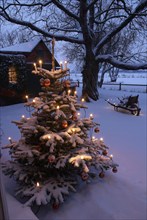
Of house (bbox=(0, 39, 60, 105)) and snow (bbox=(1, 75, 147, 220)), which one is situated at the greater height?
house (bbox=(0, 39, 60, 105))

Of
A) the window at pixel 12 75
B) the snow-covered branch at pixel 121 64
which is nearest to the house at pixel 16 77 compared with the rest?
the window at pixel 12 75

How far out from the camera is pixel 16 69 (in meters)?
15.9

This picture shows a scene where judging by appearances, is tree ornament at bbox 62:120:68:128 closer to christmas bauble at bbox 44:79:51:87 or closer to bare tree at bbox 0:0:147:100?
christmas bauble at bbox 44:79:51:87

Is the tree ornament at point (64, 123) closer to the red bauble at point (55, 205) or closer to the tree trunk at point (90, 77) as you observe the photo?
the red bauble at point (55, 205)

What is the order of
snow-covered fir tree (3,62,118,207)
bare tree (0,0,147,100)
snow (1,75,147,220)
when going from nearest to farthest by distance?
1. snow (1,75,147,220)
2. snow-covered fir tree (3,62,118,207)
3. bare tree (0,0,147,100)

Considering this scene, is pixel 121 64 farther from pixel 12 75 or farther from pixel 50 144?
pixel 50 144

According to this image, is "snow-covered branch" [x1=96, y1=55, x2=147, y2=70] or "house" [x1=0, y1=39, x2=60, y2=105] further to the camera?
"snow-covered branch" [x1=96, y1=55, x2=147, y2=70]

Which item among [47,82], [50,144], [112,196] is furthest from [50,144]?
[112,196]

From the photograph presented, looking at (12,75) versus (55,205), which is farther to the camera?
(12,75)

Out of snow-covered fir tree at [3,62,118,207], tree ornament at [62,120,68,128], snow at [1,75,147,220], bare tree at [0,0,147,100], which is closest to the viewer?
snow at [1,75,147,220]

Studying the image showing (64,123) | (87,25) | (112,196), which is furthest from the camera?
(87,25)

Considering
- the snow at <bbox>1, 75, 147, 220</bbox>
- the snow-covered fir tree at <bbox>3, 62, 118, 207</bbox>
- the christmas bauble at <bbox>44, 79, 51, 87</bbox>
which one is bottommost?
the snow at <bbox>1, 75, 147, 220</bbox>

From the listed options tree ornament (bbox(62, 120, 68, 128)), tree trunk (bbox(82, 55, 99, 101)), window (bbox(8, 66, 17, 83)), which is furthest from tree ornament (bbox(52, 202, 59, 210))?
window (bbox(8, 66, 17, 83))

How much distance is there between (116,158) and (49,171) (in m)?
2.53
